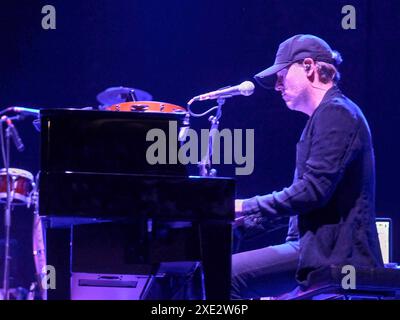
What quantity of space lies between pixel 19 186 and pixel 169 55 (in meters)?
1.61

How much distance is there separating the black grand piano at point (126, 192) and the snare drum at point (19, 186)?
2.87 metres

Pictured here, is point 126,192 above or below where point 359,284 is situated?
above

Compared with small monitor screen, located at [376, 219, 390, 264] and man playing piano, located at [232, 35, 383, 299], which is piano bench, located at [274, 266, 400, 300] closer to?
man playing piano, located at [232, 35, 383, 299]

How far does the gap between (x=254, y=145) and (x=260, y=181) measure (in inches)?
11.6

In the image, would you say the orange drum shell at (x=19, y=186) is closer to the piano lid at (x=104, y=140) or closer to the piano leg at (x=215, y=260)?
the piano lid at (x=104, y=140)

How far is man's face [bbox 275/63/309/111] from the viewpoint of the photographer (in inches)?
130

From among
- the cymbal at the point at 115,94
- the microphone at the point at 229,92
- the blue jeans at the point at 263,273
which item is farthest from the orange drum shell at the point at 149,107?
the cymbal at the point at 115,94

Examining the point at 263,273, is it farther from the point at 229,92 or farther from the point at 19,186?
the point at 19,186

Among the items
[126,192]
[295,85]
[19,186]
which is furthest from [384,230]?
[126,192]

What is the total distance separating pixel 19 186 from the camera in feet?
17.6

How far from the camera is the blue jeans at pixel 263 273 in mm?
3172

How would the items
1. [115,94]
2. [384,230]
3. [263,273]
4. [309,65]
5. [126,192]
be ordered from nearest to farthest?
[126,192] < [263,273] < [309,65] < [115,94] < [384,230]

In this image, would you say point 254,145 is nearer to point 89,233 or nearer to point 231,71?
point 231,71
